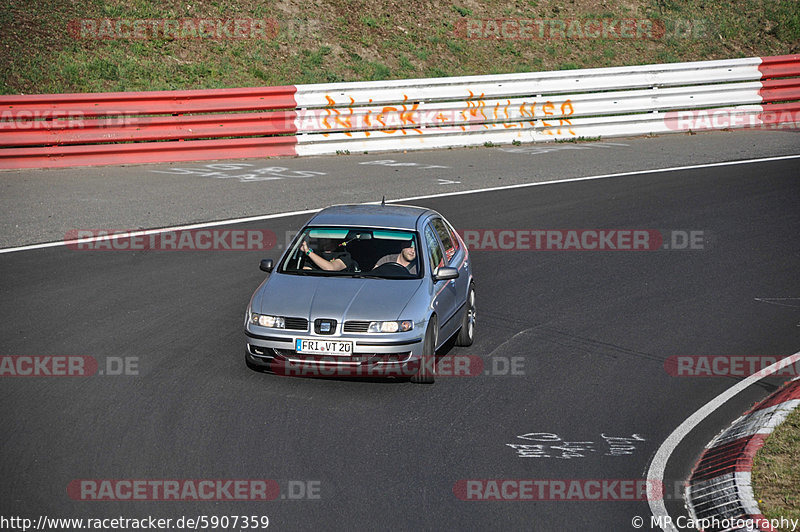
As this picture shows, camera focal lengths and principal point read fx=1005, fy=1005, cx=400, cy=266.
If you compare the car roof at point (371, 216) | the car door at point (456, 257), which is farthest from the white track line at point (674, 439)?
the car roof at point (371, 216)

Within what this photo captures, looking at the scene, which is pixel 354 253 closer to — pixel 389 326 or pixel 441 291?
pixel 441 291

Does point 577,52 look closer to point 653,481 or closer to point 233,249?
point 233,249

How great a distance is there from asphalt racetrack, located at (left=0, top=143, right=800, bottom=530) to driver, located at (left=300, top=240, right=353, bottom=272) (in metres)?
1.23

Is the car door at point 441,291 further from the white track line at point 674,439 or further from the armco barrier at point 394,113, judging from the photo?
the armco barrier at point 394,113

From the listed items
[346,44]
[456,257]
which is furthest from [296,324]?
[346,44]

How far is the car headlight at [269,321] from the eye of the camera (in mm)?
8992

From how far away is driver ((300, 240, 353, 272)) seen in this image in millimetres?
9984

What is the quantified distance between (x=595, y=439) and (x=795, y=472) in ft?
5.15

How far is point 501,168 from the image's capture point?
2019 centimetres

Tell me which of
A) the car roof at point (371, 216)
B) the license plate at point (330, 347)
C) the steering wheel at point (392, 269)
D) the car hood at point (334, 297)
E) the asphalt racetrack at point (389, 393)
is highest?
the car roof at point (371, 216)

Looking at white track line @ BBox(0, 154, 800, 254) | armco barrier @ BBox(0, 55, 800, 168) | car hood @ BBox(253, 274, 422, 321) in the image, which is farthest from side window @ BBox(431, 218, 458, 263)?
armco barrier @ BBox(0, 55, 800, 168)

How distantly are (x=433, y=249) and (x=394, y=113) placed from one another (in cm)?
1189

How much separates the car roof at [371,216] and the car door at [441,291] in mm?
235

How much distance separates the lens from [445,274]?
9664 mm
